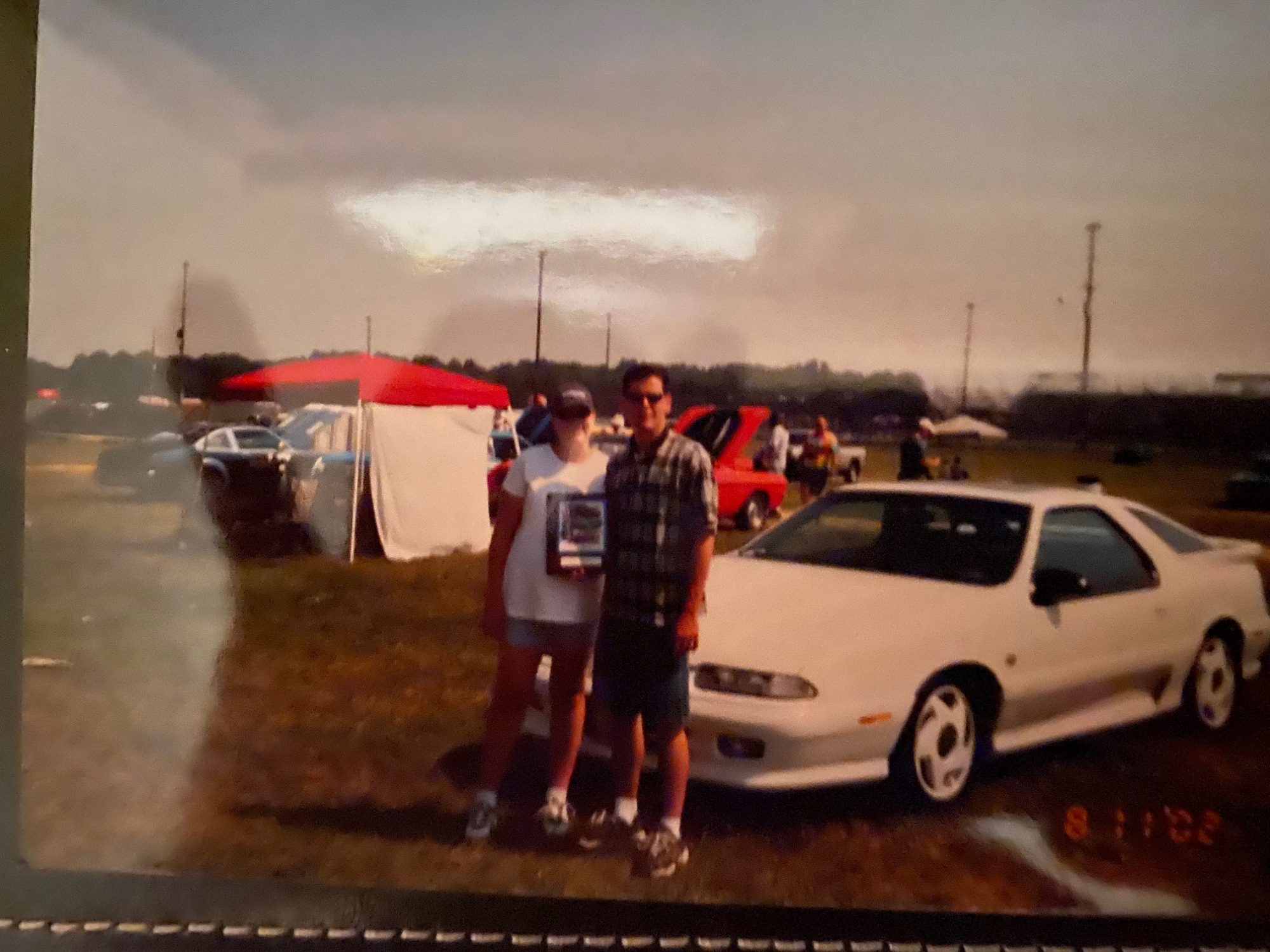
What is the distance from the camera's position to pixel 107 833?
212cm

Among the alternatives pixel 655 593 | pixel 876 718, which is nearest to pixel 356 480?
pixel 655 593

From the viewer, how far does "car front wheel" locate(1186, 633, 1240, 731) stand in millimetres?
2139

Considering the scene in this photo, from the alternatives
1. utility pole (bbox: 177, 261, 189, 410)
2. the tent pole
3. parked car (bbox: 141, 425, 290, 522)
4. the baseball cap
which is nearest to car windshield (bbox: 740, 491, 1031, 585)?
the baseball cap

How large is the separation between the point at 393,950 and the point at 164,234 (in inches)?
64.2

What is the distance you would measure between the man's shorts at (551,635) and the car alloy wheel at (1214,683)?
136 cm

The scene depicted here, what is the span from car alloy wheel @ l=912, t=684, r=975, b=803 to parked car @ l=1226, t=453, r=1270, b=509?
0.75 m

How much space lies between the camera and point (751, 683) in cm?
191

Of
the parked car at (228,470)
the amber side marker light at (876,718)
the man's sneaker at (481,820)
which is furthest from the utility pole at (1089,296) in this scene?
the parked car at (228,470)

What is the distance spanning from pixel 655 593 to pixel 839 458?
56 cm

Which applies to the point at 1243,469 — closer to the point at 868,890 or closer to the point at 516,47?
the point at 868,890

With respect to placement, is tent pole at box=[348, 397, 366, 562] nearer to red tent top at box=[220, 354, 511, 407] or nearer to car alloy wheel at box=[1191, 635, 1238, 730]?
red tent top at box=[220, 354, 511, 407]

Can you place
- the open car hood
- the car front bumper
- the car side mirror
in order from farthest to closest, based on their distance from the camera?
the car side mirror < the open car hood < the car front bumper

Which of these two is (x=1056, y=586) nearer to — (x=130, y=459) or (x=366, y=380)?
(x=366, y=380)

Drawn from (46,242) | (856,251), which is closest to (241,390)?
(46,242)
